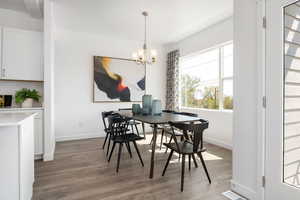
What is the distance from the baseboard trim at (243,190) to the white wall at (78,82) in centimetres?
367

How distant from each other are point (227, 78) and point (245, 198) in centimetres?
272

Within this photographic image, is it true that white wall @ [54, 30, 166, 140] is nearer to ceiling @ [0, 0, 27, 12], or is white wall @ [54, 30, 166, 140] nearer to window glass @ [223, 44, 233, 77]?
ceiling @ [0, 0, 27, 12]

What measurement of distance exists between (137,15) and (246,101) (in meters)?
2.80

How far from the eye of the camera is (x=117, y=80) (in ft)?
16.3

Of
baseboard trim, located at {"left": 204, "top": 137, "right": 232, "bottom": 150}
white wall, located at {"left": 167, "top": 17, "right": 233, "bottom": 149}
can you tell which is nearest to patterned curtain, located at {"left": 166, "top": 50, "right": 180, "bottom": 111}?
white wall, located at {"left": 167, "top": 17, "right": 233, "bottom": 149}

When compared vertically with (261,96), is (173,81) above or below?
above

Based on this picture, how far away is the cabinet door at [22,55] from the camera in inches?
121

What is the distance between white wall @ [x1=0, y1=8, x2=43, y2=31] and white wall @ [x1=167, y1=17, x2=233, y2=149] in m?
3.71

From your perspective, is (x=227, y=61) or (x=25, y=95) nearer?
(x=25, y=95)

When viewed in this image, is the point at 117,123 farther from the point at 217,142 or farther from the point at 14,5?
the point at 14,5

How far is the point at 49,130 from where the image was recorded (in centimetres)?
304

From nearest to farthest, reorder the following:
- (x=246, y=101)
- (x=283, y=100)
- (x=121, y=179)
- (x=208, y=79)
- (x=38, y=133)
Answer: (x=283, y=100) < (x=246, y=101) < (x=121, y=179) < (x=38, y=133) < (x=208, y=79)

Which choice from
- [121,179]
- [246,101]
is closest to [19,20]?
[121,179]

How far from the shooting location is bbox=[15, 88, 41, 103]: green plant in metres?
3.12
